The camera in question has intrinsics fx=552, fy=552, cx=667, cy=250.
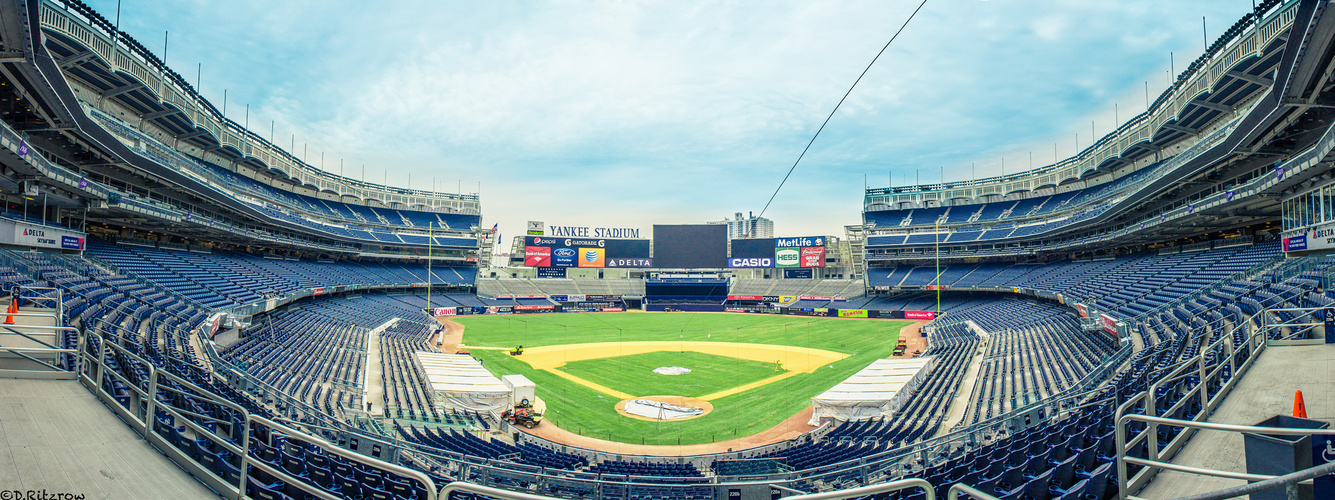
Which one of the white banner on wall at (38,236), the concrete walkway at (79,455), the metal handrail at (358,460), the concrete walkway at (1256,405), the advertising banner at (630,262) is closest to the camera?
the metal handrail at (358,460)

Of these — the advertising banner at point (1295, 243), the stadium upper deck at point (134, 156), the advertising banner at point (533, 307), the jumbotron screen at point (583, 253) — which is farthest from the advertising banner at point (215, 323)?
the jumbotron screen at point (583, 253)

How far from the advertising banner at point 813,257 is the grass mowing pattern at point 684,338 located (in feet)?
44.3

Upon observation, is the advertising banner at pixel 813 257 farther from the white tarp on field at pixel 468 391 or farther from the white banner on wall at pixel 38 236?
the white banner on wall at pixel 38 236

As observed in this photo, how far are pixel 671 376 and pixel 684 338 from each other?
14751mm

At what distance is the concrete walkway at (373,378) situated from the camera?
19.7 metres

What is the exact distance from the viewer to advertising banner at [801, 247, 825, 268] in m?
73.7

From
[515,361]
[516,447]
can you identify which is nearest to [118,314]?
[516,447]

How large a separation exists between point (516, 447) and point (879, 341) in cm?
3228

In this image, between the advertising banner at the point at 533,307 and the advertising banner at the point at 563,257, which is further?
the advertising banner at the point at 563,257

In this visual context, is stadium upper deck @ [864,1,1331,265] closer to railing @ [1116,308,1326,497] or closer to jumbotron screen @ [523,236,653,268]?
railing @ [1116,308,1326,497]

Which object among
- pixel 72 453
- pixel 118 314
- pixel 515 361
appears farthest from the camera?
pixel 515 361

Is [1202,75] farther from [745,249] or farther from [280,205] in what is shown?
[280,205]

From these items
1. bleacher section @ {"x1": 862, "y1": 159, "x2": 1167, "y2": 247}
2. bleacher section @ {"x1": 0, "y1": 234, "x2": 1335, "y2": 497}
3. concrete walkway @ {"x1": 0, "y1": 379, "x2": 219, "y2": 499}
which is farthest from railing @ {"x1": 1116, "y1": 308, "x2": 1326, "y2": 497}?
bleacher section @ {"x1": 862, "y1": 159, "x2": 1167, "y2": 247}

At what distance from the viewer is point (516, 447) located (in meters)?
15.7
